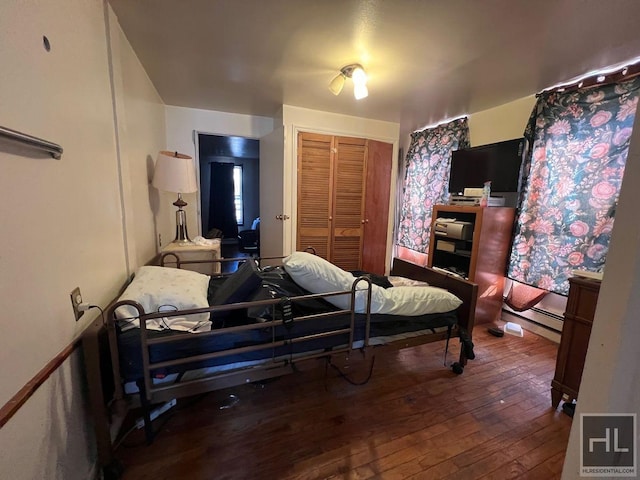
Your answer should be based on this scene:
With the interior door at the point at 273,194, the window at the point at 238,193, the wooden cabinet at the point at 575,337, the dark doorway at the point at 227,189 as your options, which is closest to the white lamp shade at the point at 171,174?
the interior door at the point at 273,194

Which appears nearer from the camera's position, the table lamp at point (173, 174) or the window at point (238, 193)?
the table lamp at point (173, 174)

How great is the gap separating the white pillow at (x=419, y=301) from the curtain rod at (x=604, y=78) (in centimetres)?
213

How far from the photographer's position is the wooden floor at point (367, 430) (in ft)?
4.23

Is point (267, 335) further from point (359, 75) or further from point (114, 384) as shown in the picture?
point (359, 75)

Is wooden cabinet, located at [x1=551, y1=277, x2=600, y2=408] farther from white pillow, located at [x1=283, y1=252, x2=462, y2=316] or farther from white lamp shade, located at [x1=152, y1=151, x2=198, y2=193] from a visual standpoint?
white lamp shade, located at [x1=152, y1=151, x2=198, y2=193]

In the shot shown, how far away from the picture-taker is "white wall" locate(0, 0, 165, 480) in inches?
30.8

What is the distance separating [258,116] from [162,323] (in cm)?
303

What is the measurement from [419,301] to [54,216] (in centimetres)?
183

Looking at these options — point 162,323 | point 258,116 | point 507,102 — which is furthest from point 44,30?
point 507,102

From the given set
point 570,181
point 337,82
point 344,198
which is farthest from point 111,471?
point 570,181

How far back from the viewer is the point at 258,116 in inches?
140

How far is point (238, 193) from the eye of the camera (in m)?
7.05

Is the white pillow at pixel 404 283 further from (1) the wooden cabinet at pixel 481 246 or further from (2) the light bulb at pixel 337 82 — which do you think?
(2) the light bulb at pixel 337 82

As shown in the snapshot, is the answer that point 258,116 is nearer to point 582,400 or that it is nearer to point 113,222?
point 113,222
